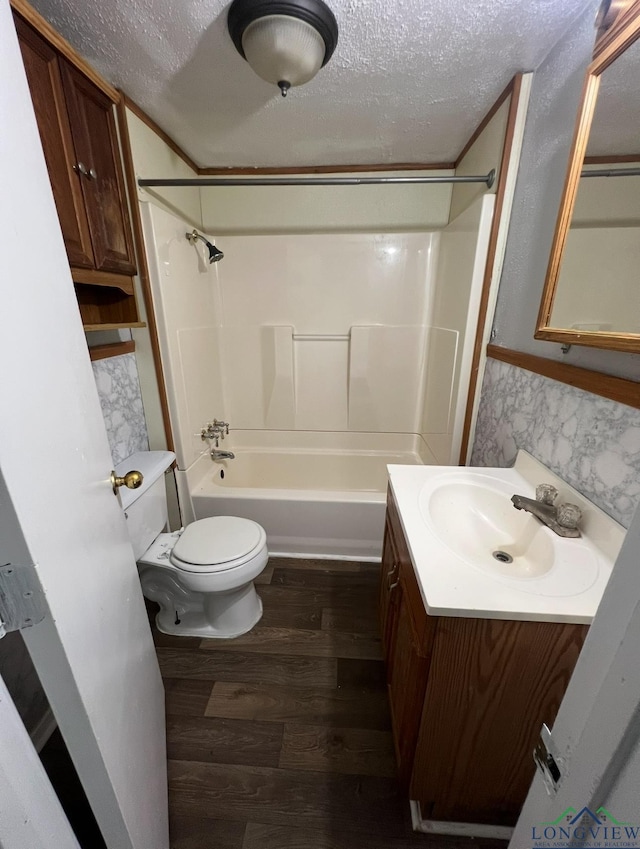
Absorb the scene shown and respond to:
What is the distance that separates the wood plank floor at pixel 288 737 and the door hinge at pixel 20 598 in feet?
3.35

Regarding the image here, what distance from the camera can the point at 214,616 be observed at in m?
1.52

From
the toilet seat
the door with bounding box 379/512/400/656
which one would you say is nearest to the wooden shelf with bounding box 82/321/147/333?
the toilet seat

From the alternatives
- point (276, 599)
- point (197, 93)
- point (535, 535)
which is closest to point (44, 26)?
point (197, 93)

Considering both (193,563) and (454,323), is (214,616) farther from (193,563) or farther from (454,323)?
(454,323)

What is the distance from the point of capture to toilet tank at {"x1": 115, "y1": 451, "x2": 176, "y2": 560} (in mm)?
1322

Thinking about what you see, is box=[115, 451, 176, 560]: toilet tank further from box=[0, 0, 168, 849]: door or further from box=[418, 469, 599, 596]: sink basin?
box=[418, 469, 599, 596]: sink basin

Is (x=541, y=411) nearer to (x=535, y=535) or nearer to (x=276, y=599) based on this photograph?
(x=535, y=535)

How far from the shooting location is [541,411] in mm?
1148

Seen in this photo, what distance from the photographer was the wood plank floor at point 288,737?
38.0 inches

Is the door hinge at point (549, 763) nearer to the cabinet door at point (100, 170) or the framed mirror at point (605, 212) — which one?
the framed mirror at point (605, 212)

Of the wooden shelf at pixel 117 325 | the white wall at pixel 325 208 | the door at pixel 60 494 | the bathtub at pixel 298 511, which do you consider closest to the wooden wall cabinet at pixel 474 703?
the door at pixel 60 494

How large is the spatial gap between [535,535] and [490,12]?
1536 mm

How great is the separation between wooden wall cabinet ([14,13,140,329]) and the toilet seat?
95 centimetres

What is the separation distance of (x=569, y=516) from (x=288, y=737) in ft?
3.92
